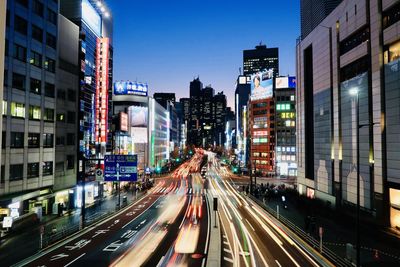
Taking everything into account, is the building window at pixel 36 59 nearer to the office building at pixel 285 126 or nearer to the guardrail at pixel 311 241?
the guardrail at pixel 311 241

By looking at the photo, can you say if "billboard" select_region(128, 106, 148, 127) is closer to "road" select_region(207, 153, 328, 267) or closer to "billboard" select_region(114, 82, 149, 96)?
"billboard" select_region(114, 82, 149, 96)

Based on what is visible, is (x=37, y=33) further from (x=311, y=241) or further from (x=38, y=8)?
(x=311, y=241)

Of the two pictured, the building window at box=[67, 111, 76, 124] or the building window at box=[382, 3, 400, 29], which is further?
the building window at box=[67, 111, 76, 124]

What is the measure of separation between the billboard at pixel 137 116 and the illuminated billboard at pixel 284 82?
158ft

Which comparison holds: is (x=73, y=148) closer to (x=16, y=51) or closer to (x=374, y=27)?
(x=16, y=51)

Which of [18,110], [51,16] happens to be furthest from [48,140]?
[51,16]

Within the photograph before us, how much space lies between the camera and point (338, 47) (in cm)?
4109

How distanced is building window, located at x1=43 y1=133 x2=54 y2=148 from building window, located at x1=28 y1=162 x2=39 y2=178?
112 inches

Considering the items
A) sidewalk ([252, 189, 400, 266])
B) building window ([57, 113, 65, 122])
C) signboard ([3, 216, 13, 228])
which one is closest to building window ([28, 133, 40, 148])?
building window ([57, 113, 65, 122])

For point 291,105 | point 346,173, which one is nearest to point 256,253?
point 346,173

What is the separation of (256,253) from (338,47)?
3035 centimetres

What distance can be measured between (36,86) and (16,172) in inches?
414

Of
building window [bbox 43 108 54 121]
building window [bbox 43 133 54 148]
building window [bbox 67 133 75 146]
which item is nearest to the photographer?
building window [bbox 43 133 54 148]

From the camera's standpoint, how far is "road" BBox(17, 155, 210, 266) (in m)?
21.8
